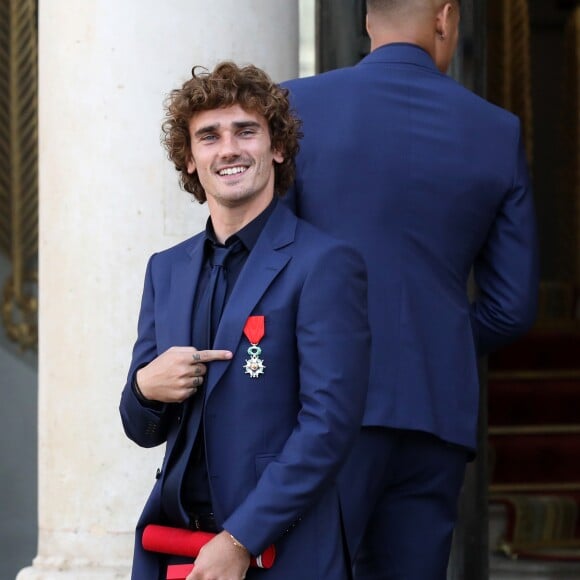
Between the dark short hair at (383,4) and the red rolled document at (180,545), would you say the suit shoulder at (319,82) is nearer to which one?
the dark short hair at (383,4)

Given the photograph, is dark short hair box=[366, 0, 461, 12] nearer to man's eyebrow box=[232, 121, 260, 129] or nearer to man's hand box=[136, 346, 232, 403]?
man's eyebrow box=[232, 121, 260, 129]

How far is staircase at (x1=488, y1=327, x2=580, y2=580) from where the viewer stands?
5066mm

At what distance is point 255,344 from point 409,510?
0.63m

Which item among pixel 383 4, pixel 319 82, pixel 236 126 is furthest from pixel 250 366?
pixel 383 4

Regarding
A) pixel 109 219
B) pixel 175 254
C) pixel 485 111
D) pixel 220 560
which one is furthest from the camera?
pixel 109 219

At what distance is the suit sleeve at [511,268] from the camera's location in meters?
2.81

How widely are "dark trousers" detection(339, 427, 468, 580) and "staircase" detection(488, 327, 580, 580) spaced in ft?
7.36

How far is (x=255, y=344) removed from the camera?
2.23m

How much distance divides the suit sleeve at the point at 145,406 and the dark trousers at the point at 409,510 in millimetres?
451

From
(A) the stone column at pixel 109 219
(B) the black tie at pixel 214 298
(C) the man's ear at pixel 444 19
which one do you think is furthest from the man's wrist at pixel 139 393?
(A) the stone column at pixel 109 219

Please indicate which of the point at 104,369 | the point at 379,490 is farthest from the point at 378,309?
the point at 104,369

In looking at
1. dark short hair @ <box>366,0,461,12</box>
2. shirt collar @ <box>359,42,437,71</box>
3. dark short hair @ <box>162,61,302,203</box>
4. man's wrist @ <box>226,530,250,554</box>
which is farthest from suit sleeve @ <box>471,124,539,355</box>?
man's wrist @ <box>226,530,250,554</box>

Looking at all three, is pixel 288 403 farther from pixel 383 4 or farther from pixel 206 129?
pixel 383 4

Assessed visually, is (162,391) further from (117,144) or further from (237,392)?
(117,144)
